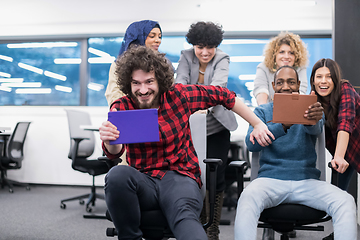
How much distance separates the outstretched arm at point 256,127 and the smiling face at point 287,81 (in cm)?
27

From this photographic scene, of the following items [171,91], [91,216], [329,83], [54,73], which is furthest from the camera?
[54,73]

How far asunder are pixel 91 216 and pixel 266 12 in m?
3.50

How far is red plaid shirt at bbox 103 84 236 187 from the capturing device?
1.41 m

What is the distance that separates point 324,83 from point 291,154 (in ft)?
1.64

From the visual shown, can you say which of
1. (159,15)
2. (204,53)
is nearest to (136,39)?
(204,53)

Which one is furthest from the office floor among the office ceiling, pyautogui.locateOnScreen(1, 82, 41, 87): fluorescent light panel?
the office ceiling

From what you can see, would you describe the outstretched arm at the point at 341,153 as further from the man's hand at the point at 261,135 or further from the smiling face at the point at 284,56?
the smiling face at the point at 284,56

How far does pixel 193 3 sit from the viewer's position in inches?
177

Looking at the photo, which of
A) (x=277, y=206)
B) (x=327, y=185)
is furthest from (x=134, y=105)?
(x=327, y=185)

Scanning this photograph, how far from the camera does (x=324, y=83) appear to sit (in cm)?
179

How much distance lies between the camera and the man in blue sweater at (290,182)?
4.39ft

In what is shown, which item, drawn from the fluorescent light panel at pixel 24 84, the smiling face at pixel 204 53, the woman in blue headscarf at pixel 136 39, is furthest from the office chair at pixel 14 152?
the smiling face at pixel 204 53

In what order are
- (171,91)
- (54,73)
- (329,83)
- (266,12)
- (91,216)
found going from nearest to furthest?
(171,91) < (329,83) < (91,216) < (266,12) < (54,73)

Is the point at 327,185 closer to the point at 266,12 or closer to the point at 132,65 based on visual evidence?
the point at 132,65
